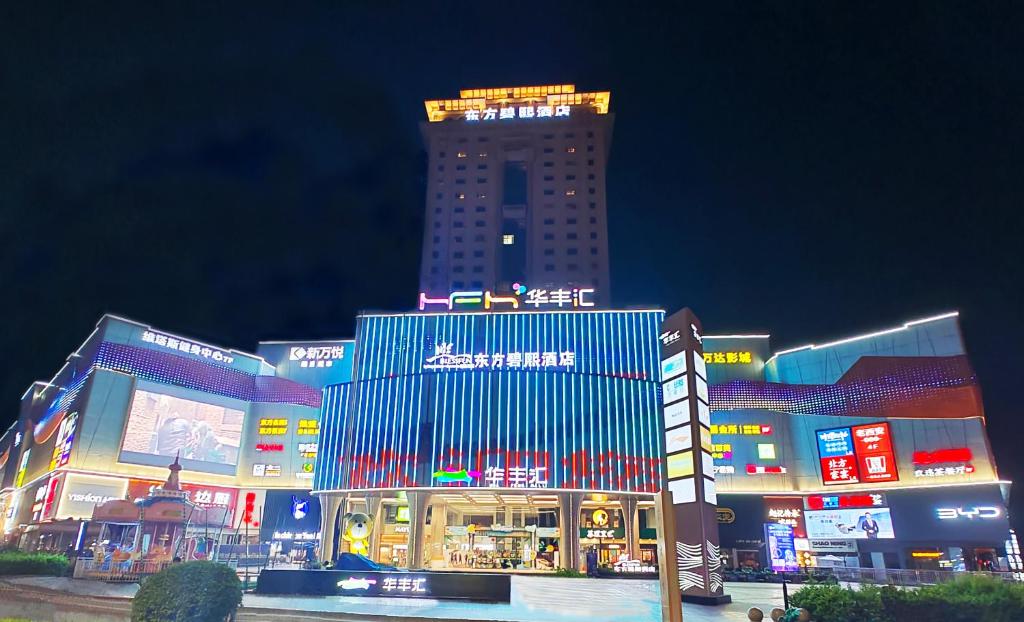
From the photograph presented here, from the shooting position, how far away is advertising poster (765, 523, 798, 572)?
35328mm

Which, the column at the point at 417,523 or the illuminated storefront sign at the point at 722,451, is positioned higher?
the illuminated storefront sign at the point at 722,451

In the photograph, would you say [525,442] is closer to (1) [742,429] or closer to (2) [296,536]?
(1) [742,429]

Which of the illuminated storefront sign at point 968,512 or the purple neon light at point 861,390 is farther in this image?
the purple neon light at point 861,390

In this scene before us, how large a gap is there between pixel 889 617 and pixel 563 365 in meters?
36.7

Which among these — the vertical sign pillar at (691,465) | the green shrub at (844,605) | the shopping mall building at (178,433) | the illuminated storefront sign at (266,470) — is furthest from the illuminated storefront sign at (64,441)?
the green shrub at (844,605)

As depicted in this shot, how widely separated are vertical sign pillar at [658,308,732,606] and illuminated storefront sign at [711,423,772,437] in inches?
1147

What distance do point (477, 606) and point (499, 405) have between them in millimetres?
28853

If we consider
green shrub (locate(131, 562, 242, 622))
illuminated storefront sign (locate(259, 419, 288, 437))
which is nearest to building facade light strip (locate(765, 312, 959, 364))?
illuminated storefront sign (locate(259, 419, 288, 437))

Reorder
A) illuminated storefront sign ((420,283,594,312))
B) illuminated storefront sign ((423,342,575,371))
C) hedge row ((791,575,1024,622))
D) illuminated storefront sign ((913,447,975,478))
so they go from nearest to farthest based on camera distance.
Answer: hedge row ((791,575,1024,622))
illuminated storefront sign ((913,447,975,478))
illuminated storefront sign ((423,342,575,371))
illuminated storefront sign ((420,283,594,312))

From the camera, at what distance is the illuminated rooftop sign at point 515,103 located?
80.7 m

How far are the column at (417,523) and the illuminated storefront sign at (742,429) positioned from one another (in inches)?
1022

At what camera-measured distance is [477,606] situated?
61.7ft

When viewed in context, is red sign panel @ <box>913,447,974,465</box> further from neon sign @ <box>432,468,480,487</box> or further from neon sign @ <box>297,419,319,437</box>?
neon sign @ <box>297,419,319,437</box>

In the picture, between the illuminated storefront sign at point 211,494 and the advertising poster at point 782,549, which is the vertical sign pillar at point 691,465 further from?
the illuminated storefront sign at point 211,494
